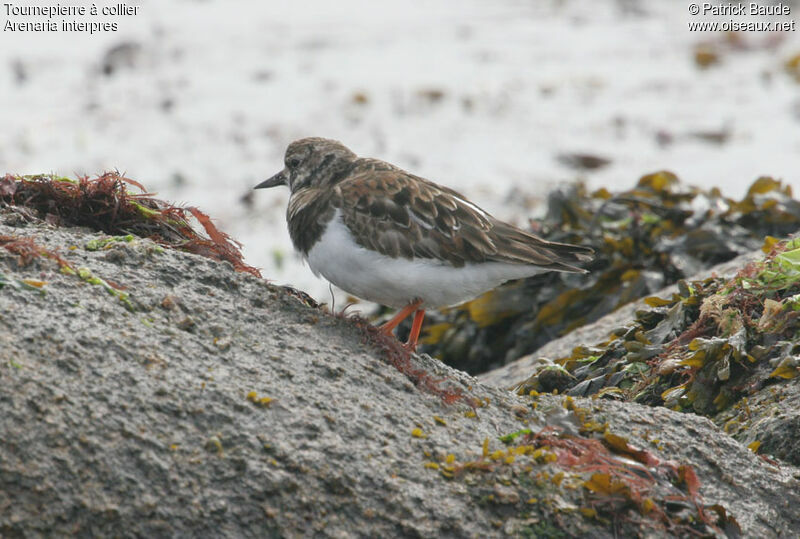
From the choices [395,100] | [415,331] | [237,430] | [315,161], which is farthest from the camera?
[395,100]

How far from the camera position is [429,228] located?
3467 millimetres

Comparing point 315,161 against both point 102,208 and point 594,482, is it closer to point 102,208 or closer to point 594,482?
point 102,208

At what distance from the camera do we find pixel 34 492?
7.03ft

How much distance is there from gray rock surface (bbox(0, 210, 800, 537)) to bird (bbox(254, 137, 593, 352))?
1.69 ft

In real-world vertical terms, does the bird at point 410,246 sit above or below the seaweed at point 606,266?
below

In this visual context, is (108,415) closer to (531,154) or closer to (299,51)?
(531,154)

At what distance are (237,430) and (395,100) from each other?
23.7 feet

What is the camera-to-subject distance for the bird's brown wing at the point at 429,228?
3.44 meters

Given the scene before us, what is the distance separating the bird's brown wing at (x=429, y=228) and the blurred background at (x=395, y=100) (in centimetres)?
342

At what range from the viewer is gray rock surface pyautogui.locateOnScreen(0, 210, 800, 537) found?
2203 mm

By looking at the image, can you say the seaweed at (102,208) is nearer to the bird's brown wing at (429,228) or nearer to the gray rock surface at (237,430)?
the gray rock surface at (237,430)


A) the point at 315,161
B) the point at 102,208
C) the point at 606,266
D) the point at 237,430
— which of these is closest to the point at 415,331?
the point at 315,161

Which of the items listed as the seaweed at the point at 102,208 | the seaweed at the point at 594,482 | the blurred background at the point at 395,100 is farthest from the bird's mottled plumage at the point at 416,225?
the blurred background at the point at 395,100

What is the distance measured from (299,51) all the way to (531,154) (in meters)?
2.99
